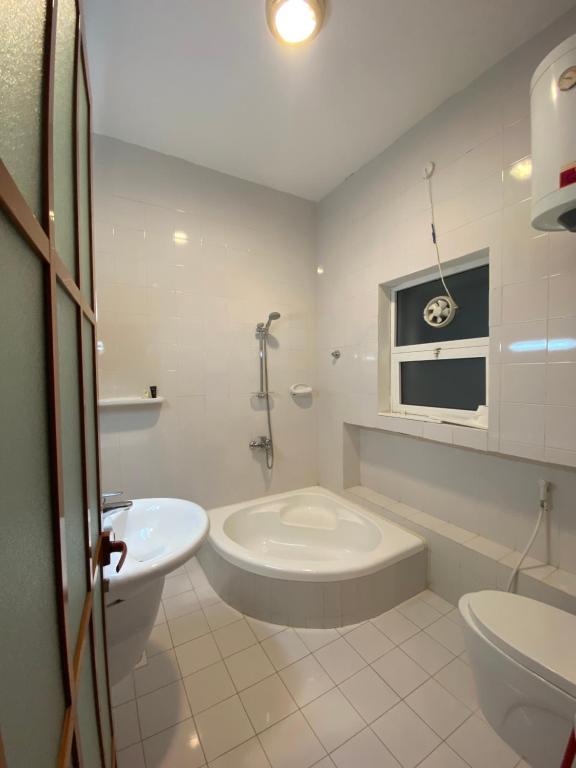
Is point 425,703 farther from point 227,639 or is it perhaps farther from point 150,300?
point 150,300

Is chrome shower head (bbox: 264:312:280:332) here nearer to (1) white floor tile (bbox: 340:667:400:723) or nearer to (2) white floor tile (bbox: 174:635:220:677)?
(2) white floor tile (bbox: 174:635:220:677)

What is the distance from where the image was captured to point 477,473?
69.6 inches

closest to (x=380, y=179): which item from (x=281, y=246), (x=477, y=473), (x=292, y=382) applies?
(x=281, y=246)

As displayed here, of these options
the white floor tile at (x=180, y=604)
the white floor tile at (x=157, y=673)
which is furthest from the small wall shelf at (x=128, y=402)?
the white floor tile at (x=157, y=673)

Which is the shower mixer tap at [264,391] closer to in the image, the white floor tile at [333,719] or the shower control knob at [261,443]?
the shower control knob at [261,443]

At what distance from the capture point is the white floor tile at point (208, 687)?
4.14ft

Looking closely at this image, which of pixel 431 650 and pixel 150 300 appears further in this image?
pixel 150 300

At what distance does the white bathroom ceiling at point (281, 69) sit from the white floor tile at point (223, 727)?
275cm

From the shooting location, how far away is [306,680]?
1.34 meters

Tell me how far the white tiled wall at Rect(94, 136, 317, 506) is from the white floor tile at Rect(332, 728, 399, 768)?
1477mm

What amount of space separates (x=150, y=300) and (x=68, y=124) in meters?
1.54

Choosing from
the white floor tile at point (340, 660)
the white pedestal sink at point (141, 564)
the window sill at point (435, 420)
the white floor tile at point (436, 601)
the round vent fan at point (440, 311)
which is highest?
the round vent fan at point (440, 311)

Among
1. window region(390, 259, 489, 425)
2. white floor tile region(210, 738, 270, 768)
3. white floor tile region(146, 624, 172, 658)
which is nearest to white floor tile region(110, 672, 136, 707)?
white floor tile region(146, 624, 172, 658)

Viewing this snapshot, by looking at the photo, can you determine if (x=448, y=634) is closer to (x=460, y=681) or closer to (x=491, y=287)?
(x=460, y=681)
